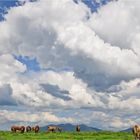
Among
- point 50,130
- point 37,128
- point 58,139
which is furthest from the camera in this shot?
point 37,128

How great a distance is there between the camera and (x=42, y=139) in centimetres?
5444

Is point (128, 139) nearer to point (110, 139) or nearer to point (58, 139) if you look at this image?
point (110, 139)

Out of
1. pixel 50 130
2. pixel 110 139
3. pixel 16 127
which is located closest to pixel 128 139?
pixel 110 139

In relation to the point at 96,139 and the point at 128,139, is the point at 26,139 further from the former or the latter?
the point at 128,139

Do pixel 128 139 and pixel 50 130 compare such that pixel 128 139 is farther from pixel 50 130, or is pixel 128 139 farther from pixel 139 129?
pixel 50 130

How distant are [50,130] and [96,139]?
2687 cm

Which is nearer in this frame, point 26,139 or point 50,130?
point 26,139

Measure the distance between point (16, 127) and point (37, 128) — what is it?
4938mm

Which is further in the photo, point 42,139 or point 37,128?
point 37,128

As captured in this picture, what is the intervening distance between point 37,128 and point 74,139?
3472cm

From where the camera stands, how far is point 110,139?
5475cm

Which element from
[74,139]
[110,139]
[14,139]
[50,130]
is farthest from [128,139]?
[50,130]

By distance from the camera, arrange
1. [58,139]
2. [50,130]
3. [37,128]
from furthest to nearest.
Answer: [37,128]
[50,130]
[58,139]

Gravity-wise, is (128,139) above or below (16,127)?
below
